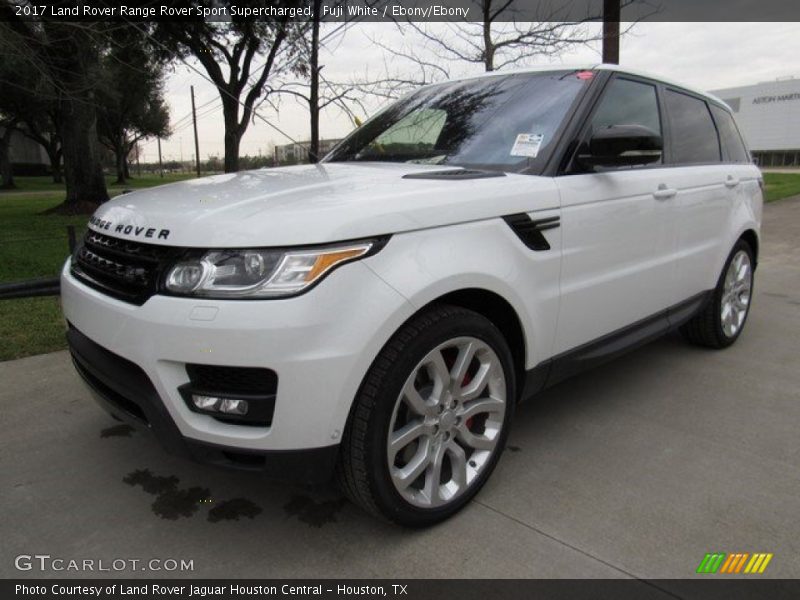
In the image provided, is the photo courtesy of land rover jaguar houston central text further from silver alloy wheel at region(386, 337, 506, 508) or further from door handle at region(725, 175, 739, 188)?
door handle at region(725, 175, 739, 188)

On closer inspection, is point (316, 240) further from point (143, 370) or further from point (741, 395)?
point (741, 395)

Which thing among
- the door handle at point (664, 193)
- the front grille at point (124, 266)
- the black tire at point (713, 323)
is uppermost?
the door handle at point (664, 193)

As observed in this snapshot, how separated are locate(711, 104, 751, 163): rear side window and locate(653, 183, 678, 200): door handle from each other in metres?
1.18

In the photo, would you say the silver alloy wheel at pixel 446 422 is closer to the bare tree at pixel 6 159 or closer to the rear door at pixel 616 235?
the rear door at pixel 616 235

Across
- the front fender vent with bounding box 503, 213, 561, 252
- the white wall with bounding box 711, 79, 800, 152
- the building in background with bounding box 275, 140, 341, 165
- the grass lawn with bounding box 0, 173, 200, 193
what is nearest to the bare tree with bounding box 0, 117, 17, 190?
the grass lawn with bounding box 0, 173, 200, 193

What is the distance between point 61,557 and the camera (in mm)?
2258

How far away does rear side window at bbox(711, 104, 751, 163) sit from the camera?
172 inches

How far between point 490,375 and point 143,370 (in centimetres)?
130

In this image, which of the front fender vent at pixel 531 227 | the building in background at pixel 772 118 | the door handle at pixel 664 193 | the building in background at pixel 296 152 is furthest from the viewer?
the building in background at pixel 772 118

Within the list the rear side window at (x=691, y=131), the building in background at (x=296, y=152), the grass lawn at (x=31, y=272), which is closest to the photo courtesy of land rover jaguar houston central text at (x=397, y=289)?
the rear side window at (x=691, y=131)

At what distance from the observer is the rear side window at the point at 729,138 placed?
172 inches

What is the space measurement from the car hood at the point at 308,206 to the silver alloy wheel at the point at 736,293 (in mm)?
2473

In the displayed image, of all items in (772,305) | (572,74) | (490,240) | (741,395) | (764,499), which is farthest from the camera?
(772,305)
